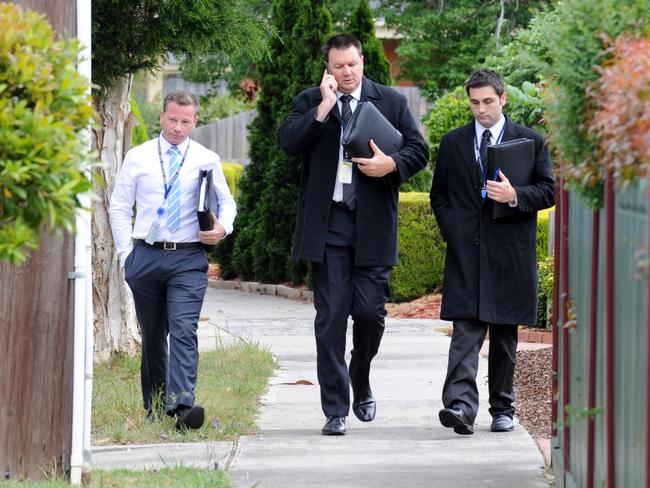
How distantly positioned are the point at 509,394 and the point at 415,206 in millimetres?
6788

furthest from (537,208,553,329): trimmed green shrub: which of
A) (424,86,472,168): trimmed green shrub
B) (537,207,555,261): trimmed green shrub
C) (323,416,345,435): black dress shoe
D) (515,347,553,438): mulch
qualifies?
(323,416,345,435): black dress shoe

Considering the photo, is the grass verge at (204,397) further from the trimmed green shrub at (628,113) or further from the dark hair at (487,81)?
the trimmed green shrub at (628,113)

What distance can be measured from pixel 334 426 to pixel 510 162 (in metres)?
1.65

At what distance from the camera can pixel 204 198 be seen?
21.9 ft

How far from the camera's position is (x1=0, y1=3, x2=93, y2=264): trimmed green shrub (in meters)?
3.56

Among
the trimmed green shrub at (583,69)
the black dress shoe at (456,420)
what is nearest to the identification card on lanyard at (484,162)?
the black dress shoe at (456,420)

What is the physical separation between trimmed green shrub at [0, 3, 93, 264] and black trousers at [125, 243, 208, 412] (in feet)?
9.40

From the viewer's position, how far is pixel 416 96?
2094 cm

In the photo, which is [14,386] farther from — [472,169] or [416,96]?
[416,96]

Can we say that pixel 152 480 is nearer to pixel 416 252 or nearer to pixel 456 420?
pixel 456 420

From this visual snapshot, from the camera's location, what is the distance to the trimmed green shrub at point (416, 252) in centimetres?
1342

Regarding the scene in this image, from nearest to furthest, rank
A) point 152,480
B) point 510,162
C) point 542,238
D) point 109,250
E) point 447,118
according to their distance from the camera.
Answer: point 152,480 → point 510,162 → point 109,250 → point 542,238 → point 447,118

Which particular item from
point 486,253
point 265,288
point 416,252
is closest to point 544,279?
point 416,252

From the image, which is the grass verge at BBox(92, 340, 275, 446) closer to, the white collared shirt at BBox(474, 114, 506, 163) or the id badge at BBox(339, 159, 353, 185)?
the id badge at BBox(339, 159, 353, 185)
